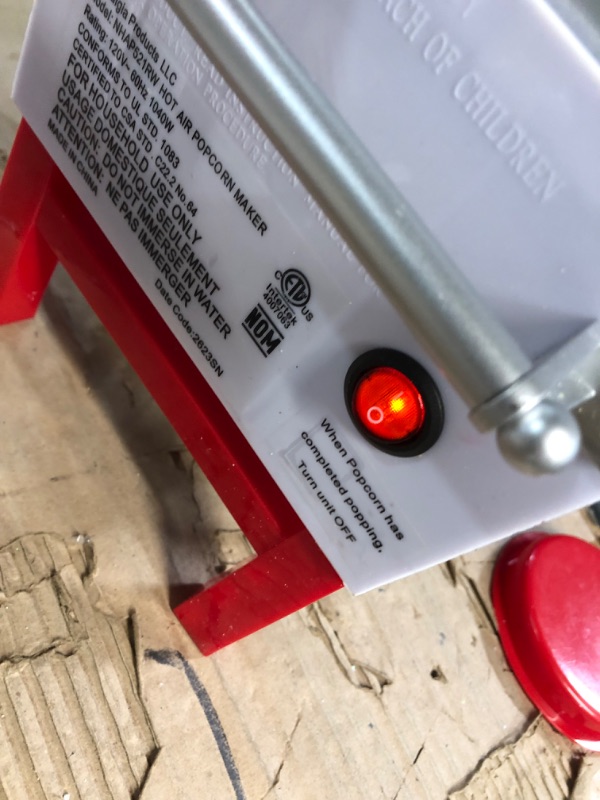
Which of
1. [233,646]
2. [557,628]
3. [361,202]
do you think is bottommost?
[557,628]

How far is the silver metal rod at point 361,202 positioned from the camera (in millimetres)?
229

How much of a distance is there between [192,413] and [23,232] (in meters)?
0.26

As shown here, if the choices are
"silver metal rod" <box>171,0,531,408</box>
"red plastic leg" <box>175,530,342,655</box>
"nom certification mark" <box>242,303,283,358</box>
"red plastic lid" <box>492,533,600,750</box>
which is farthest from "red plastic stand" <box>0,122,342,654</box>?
"red plastic lid" <box>492,533,600,750</box>

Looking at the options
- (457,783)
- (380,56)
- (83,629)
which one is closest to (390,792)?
(457,783)

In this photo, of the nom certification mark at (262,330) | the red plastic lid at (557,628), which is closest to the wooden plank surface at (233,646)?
the red plastic lid at (557,628)

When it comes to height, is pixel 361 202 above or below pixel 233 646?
above

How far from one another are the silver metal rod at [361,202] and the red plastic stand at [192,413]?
0.27 meters

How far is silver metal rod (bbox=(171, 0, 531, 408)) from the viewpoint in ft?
0.75

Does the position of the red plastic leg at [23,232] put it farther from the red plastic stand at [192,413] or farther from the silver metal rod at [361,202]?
the silver metal rod at [361,202]

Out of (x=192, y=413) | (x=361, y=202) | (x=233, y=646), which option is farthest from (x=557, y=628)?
(x=361, y=202)

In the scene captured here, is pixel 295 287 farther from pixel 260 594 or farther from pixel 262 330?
pixel 260 594

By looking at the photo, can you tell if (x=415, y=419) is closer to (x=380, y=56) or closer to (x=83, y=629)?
(x=380, y=56)

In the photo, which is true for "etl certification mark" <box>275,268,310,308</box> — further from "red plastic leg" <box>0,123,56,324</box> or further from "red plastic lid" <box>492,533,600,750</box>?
"red plastic lid" <box>492,533,600,750</box>

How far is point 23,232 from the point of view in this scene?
62 centimetres
